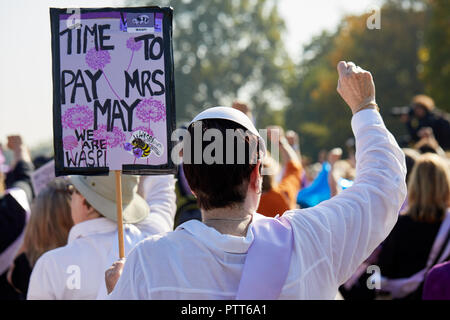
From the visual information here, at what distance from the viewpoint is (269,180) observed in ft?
13.7

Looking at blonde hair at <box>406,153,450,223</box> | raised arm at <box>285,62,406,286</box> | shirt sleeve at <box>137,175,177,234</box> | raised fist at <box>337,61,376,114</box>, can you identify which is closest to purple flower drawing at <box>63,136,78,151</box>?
shirt sleeve at <box>137,175,177,234</box>

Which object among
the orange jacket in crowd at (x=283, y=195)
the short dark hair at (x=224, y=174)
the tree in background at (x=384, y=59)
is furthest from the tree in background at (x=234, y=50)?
the short dark hair at (x=224, y=174)

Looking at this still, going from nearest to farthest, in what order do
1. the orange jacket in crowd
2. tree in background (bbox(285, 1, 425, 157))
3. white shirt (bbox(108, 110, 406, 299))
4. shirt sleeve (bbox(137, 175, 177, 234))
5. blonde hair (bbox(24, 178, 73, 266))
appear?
white shirt (bbox(108, 110, 406, 299))
shirt sleeve (bbox(137, 175, 177, 234))
blonde hair (bbox(24, 178, 73, 266))
the orange jacket in crowd
tree in background (bbox(285, 1, 425, 157))

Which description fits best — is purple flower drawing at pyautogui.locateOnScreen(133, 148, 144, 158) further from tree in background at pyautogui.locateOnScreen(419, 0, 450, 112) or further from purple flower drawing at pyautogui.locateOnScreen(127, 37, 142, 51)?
tree in background at pyautogui.locateOnScreen(419, 0, 450, 112)

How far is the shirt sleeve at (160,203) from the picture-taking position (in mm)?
3270

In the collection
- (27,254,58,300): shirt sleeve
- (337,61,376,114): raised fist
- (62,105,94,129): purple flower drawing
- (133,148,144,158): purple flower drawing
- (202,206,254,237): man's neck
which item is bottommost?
(27,254,58,300): shirt sleeve

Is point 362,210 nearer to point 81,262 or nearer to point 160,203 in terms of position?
point 81,262

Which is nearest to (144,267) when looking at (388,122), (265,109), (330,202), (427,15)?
(330,202)

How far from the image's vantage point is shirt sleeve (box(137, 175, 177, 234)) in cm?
327

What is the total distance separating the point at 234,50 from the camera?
4550cm

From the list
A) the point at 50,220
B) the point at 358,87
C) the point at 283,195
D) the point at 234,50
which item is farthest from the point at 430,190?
the point at 234,50

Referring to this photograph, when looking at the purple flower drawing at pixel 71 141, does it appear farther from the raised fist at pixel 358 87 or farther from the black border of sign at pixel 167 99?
the raised fist at pixel 358 87

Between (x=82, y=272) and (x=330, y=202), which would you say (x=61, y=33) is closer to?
(x=82, y=272)

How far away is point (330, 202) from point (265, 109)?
4358cm
